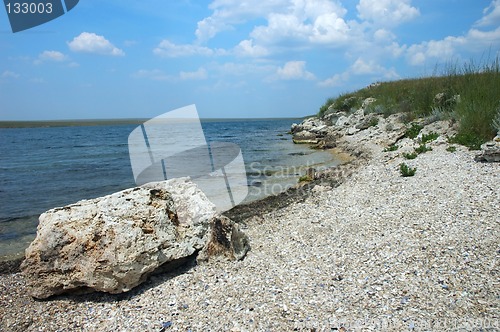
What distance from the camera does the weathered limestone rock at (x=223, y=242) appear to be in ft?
17.9

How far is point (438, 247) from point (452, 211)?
148cm

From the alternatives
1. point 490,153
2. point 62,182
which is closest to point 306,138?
point 62,182

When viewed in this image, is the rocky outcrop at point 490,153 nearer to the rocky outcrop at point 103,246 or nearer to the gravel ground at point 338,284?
the gravel ground at point 338,284

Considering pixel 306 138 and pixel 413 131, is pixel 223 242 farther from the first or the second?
pixel 306 138

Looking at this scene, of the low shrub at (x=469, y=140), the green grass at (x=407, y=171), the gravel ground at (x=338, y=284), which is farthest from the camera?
the low shrub at (x=469, y=140)

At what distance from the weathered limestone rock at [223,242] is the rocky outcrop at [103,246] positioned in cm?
21

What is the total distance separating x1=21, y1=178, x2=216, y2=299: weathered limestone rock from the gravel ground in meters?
0.28

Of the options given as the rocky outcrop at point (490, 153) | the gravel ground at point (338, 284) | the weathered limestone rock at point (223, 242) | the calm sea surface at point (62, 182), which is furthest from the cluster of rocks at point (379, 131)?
the weathered limestone rock at point (223, 242)

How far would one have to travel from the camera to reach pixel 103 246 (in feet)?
15.7

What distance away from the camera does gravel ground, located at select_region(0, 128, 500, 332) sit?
12.4 feet

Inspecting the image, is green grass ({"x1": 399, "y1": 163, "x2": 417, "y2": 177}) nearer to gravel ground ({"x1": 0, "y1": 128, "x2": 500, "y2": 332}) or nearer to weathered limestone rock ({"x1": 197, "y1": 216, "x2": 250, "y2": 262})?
gravel ground ({"x1": 0, "y1": 128, "x2": 500, "y2": 332})

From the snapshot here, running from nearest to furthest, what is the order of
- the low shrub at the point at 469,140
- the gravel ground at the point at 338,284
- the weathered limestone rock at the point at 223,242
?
1. the gravel ground at the point at 338,284
2. the weathered limestone rock at the point at 223,242
3. the low shrub at the point at 469,140

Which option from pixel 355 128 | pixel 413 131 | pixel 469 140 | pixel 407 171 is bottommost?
pixel 355 128

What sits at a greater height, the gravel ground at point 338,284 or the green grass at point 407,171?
the green grass at point 407,171
